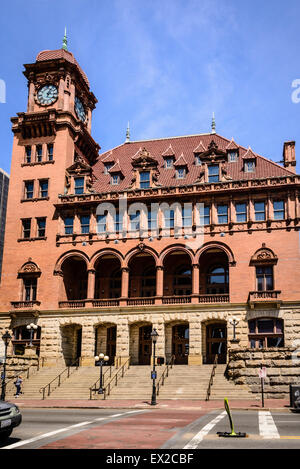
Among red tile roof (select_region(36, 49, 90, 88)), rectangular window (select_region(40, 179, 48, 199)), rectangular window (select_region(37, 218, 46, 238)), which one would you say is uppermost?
red tile roof (select_region(36, 49, 90, 88))

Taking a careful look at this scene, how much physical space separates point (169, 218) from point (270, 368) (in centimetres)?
1782

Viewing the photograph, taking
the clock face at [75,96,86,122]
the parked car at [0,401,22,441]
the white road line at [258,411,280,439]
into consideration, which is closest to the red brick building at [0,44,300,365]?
the clock face at [75,96,86,122]

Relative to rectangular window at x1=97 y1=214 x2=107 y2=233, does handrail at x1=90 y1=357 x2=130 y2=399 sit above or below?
below

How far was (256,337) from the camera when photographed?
1682 inches

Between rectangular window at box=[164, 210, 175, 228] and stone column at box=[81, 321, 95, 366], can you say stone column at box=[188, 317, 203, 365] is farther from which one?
rectangular window at box=[164, 210, 175, 228]

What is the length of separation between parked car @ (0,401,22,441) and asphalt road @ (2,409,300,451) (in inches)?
10.1

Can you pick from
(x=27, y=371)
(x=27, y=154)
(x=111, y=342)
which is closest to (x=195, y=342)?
(x=111, y=342)

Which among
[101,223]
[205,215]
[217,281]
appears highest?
[205,215]

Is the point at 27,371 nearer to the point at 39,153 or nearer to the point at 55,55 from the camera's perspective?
the point at 39,153

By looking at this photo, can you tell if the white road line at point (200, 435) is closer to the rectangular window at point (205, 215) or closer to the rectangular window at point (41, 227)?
the rectangular window at point (205, 215)

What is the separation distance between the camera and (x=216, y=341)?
46.7m

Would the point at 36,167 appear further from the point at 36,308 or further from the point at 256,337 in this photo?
the point at 256,337

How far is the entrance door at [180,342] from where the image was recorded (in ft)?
154

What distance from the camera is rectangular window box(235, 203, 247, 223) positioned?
46438 millimetres
